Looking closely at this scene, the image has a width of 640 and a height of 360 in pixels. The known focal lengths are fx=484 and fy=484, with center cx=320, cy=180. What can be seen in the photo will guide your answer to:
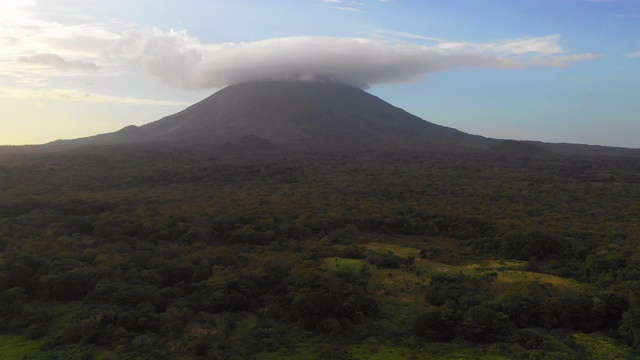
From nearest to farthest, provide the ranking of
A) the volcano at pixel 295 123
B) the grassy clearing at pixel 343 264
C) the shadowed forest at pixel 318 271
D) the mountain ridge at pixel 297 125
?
1. the shadowed forest at pixel 318 271
2. the grassy clearing at pixel 343 264
3. the mountain ridge at pixel 297 125
4. the volcano at pixel 295 123

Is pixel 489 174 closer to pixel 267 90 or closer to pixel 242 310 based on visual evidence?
pixel 242 310

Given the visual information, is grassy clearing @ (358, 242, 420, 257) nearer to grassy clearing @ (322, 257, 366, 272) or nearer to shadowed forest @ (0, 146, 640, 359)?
shadowed forest @ (0, 146, 640, 359)

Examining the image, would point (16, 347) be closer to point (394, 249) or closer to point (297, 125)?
point (394, 249)

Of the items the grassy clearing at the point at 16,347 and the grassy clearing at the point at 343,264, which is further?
the grassy clearing at the point at 343,264

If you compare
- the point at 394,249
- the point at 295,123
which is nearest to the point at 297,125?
the point at 295,123

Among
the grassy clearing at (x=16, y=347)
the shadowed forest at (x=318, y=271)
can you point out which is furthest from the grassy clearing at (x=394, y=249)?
the grassy clearing at (x=16, y=347)

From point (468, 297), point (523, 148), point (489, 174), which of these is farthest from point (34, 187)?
point (523, 148)

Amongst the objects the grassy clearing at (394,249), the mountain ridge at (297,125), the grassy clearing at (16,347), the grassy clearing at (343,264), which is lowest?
the grassy clearing at (16,347)

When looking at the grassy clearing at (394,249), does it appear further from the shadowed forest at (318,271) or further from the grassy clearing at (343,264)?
the grassy clearing at (343,264)
